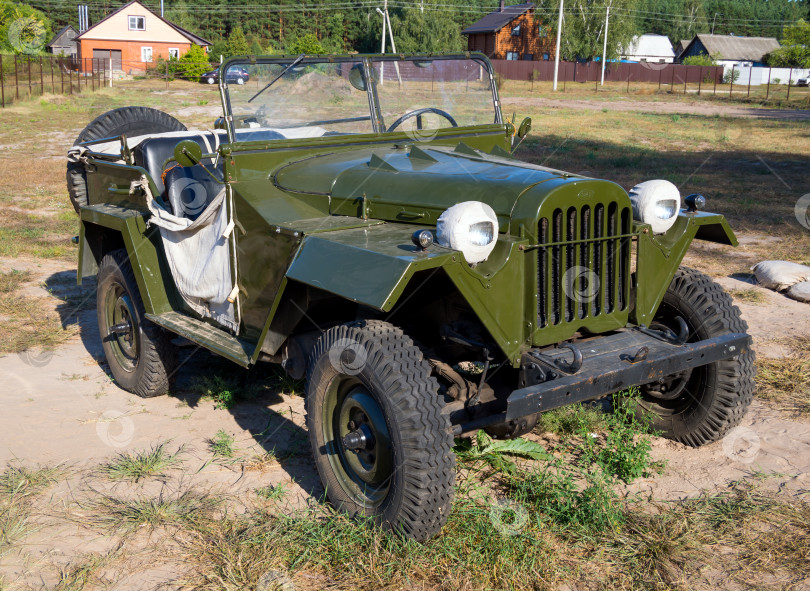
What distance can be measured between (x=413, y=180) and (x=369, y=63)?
4.11 feet

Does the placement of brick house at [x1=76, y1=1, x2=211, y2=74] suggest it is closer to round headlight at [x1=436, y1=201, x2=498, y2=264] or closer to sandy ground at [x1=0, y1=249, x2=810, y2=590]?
sandy ground at [x1=0, y1=249, x2=810, y2=590]

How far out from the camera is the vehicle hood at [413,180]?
3646mm

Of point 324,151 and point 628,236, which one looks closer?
point 628,236

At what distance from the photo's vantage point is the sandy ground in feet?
11.0

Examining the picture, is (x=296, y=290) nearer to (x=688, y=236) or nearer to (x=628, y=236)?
(x=628, y=236)

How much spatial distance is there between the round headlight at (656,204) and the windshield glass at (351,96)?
1535 millimetres

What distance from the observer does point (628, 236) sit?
3.73 metres

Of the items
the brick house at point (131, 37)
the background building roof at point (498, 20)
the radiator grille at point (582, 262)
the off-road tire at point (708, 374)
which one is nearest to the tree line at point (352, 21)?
the background building roof at point (498, 20)

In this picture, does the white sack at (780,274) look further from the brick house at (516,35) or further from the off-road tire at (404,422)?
the brick house at (516,35)

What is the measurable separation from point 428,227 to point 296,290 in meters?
0.70

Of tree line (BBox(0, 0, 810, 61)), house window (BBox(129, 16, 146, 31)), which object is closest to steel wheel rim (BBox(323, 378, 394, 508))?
tree line (BBox(0, 0, 810, 61))

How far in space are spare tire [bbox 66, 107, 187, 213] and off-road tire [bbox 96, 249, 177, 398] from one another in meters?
1.04

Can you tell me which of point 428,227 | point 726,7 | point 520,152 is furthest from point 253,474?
point 726,7

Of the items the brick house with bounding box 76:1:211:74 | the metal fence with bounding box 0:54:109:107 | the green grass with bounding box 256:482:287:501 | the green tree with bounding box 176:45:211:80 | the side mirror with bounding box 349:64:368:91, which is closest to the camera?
the green grass with bounding box 256:482:287:501
